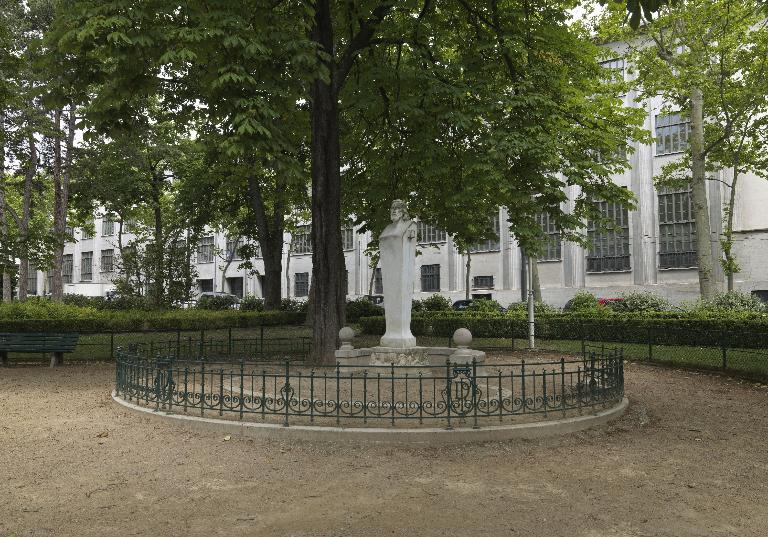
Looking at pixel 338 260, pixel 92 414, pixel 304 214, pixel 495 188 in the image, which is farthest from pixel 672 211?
pixel 92 414

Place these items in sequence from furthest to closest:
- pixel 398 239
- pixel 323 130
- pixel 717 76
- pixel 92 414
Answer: pixel 717 76, pixel 323 130, pixel 398 239, pixel 92 414

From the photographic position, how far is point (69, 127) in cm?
2786

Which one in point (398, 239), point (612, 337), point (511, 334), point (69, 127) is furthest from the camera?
point (69, 127)

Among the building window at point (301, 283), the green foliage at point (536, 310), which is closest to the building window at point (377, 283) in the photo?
the building window at point (301, 283)

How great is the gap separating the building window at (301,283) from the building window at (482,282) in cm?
1596

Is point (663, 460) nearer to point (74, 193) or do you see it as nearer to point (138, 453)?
point (138, 453)

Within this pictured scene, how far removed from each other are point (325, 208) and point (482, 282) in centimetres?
2893

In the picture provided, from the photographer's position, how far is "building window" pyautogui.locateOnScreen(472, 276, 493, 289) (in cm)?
Result: 4047

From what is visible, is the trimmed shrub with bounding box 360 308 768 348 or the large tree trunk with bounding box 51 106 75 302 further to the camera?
the large tree trunk with bounding box 51 106 75 302

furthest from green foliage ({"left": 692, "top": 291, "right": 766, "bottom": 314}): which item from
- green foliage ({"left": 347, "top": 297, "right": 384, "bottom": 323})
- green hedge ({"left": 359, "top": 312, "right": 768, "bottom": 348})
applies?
green foliage ({"left": 347, "top": 297, "right": 384, "bottom": 323})

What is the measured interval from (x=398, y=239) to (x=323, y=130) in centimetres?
354

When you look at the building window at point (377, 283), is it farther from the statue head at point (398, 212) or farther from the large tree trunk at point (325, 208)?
the statue head at point (398, 212)

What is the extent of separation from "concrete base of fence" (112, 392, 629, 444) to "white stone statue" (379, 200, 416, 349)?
3.90 metres

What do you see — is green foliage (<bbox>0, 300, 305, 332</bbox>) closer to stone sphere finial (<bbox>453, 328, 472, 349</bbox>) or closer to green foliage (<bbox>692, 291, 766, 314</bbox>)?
stone sphere finial (<bbox>453, 328, 472, 349</bbox>)
